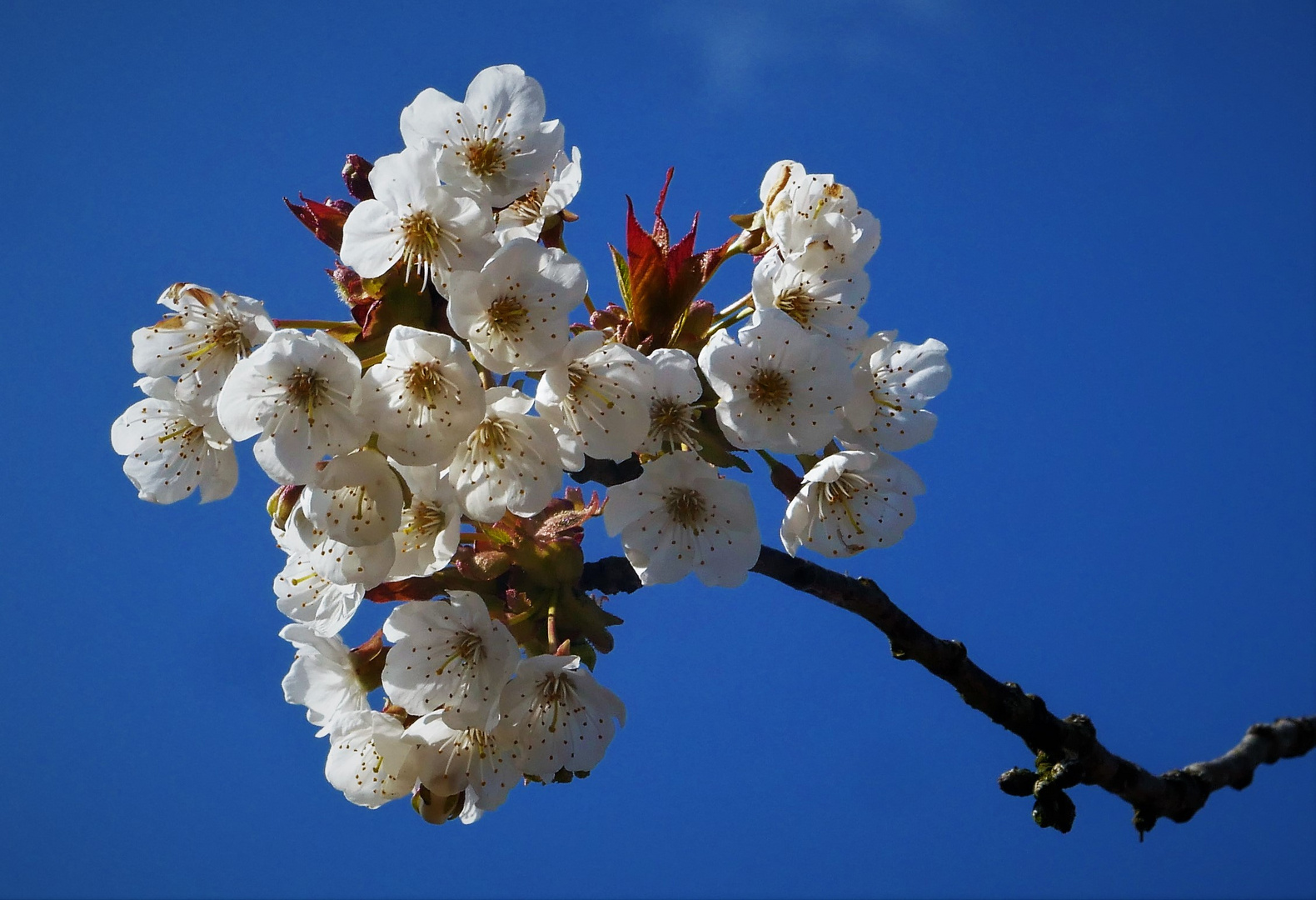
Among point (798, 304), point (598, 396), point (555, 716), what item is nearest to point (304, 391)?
point (598, 396)

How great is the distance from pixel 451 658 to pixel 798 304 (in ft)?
2.93

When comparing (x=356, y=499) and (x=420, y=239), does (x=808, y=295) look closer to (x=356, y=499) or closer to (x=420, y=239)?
(x=420, y=239)

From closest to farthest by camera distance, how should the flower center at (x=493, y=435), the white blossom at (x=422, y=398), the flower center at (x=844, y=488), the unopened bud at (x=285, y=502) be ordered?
the white blossom at (x=422, y=398), the flower center at (x=493, y=435), the unopened bud at (x=285, y=502), the flower center at (x=844, y=488)

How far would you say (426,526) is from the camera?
5.65ft

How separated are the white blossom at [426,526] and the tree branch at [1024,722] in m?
0.37

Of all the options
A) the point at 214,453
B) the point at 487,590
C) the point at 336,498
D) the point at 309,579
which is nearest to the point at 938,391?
the point at 487,590

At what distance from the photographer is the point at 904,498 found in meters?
1.87

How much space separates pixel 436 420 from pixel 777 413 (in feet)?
1.87

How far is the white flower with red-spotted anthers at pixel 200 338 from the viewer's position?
5.62 ft

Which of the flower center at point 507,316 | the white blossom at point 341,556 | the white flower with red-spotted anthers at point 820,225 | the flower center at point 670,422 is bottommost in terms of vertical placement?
the white blossom at point 341,556

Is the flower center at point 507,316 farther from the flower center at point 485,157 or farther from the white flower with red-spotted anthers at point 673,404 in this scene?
the flower center at point 485,157

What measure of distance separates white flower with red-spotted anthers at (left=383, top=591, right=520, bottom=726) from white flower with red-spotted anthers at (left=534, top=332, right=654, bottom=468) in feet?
1.16

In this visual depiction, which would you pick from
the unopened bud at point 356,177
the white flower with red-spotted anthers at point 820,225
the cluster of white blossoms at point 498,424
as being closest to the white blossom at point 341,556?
the cluster of white blossoms at point 498,424

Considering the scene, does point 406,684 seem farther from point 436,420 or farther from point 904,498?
point 904,498
